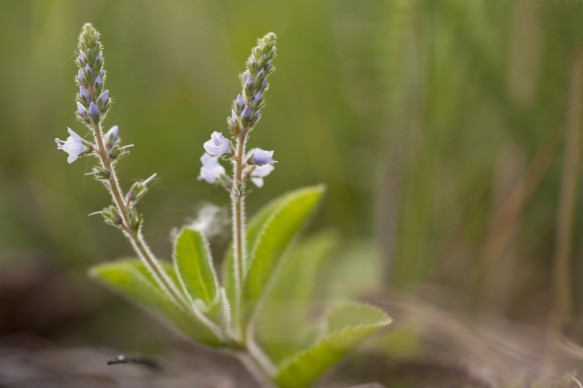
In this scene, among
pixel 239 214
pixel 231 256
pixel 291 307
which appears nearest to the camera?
pixel 239 214

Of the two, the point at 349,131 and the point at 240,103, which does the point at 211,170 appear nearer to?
→ the point at 240,103

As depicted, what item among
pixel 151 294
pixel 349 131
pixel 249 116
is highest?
pixel 249 116

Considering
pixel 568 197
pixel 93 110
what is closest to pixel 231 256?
pixel 93 110

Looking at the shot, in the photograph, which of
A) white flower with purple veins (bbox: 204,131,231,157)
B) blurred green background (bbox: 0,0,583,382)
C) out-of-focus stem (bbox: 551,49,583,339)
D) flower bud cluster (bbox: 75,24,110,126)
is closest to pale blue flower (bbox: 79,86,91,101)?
flower bud cluster (bbox: 75,24,110,126)

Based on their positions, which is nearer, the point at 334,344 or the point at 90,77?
the point at 90,77

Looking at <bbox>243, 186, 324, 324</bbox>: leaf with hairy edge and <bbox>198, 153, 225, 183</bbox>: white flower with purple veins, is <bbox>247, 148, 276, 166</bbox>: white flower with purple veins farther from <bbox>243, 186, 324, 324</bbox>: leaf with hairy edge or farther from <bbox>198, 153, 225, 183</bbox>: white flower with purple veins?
<bbox>243, 186, 324, 324</bbox>: leaf with hairy edge
